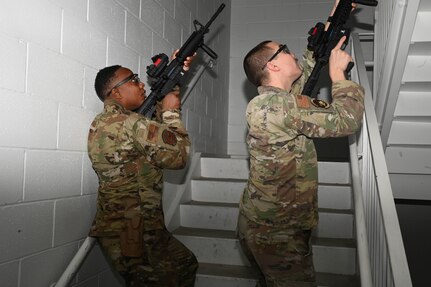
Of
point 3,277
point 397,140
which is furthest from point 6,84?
point 397,140

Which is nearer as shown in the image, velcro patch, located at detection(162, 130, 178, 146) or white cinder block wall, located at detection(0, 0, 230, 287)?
white cinder block wall, located at detection(0, 0, 230, 287)

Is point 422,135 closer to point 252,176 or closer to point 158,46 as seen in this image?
point 252,176

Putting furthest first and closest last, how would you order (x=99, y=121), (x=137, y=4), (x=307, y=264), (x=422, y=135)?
(x=422, y=135), (x=137, y=4), (x=99, y=121), (x=307, y=264)

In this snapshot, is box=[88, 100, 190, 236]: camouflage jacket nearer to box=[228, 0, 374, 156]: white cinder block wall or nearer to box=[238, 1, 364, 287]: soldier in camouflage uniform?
box=[238, 1, 364, 287]: soldier in camouflage uniform

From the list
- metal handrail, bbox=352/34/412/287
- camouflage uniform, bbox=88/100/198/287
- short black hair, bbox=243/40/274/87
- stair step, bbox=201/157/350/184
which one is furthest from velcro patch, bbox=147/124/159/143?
stair step, bbox=201/157/350/184

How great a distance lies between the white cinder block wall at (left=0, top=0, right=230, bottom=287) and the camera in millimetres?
1387

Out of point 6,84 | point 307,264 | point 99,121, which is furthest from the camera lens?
point 99,121

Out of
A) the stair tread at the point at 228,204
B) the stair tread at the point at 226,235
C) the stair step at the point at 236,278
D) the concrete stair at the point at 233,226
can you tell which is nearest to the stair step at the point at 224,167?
the concrete stair at the point at 233,226

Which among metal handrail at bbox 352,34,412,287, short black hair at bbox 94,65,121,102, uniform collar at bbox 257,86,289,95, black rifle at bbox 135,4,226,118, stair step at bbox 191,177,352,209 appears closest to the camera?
metal handrail at bbox 352,34,412,287

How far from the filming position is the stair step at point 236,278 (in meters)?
2.13

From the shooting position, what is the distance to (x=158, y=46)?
8.48 feet

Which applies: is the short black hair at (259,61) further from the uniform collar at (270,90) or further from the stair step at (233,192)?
the stair step at (233,192)

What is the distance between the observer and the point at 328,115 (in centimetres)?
149

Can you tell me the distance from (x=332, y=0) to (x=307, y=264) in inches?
135
